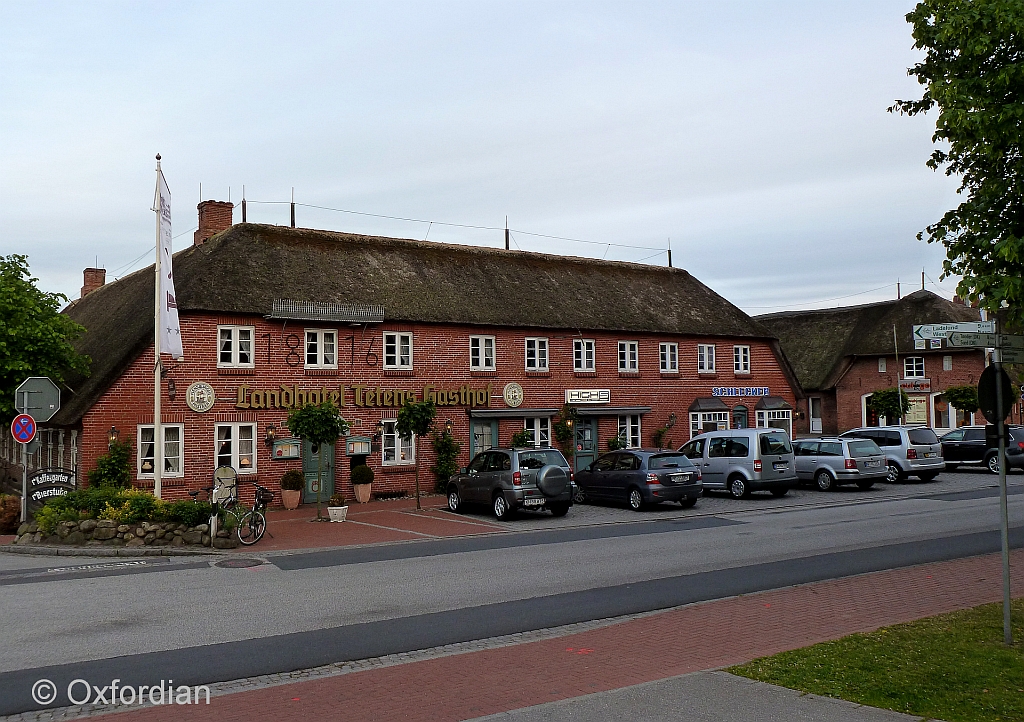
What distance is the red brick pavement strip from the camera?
283 inches

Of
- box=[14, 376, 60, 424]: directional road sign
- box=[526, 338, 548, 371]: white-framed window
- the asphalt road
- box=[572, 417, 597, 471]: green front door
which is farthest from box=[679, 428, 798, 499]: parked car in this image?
box=[14, 376, 60, 424]: directional road sign

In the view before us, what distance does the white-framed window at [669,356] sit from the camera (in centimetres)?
3422

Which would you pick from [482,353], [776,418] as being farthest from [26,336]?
[776,418]

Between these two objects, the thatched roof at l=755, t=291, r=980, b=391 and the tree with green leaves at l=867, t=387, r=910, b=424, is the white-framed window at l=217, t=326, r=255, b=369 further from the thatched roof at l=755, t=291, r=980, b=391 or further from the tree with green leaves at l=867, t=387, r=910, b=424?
the thatched roof at l=755, t=291, r=980, b=391

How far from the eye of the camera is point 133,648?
9.26 m

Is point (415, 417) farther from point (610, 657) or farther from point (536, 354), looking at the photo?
point (610, 657)

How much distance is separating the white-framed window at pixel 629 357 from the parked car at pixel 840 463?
7177 millimetres

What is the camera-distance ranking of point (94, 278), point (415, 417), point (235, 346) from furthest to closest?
point (94, 278) → point (235, 346) → point (415, 417)

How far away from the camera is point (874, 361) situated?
2069 inches

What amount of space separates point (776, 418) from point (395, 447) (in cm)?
1758

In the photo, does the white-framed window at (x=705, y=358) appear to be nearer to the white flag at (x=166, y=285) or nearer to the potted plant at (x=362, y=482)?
the potted plant at (x=362, y=482)

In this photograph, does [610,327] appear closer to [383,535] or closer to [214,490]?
[383,535]

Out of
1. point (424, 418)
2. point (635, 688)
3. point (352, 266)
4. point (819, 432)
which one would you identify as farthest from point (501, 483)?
point (819, 432)

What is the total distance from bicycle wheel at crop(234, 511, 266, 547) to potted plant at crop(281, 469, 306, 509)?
652 cm
